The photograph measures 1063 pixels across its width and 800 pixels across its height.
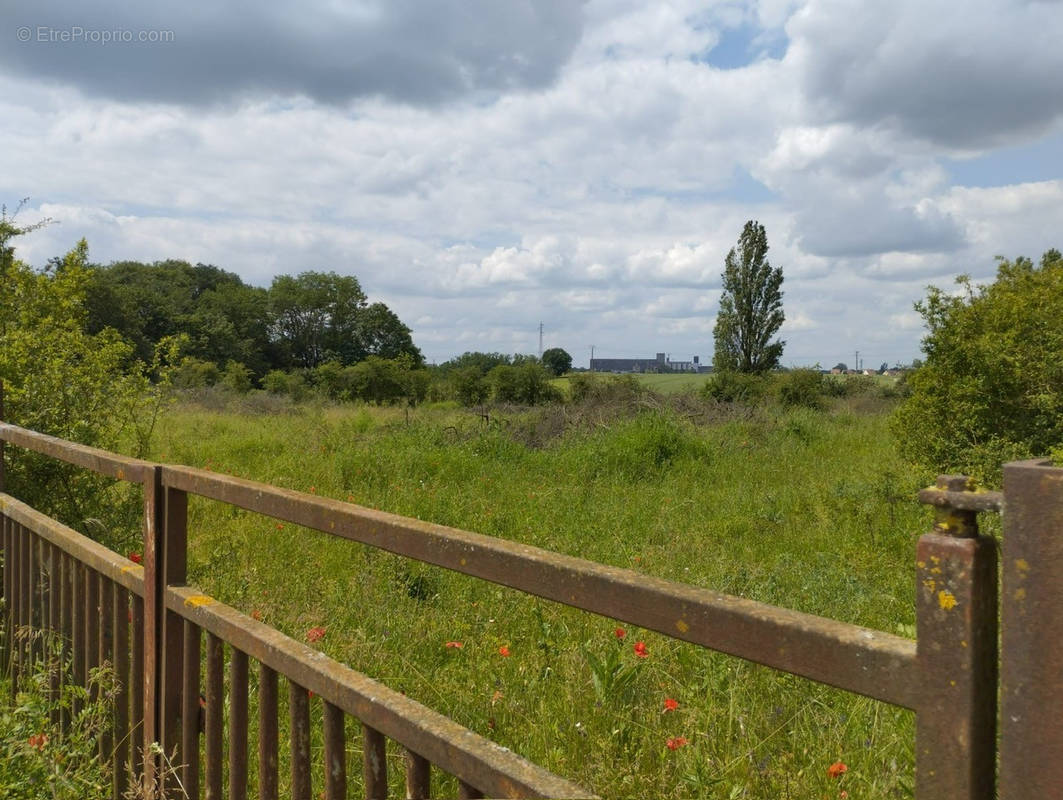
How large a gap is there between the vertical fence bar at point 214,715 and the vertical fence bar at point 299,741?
353 millimetres

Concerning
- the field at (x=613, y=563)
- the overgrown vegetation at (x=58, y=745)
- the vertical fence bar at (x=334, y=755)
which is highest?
the vertical fence bar at (x=334, y=755)

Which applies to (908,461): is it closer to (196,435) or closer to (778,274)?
(196,435)

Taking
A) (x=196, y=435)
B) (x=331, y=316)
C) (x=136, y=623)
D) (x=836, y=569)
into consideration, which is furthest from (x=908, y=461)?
(x=331, y=316)

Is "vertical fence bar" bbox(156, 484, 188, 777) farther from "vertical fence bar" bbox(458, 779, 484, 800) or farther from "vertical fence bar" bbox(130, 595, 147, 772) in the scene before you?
"vertical fence bar" bbox(458, 779, 484, 800)

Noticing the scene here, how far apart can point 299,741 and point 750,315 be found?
40.2m

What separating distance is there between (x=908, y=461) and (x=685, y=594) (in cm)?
952

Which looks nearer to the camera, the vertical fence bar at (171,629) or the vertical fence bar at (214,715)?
the vertical fence bar at (214,715)

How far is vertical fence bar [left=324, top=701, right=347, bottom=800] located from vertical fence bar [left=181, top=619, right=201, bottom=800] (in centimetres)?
68

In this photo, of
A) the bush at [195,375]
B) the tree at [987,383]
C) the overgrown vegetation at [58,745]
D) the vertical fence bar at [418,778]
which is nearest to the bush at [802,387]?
the tree at [987,383]

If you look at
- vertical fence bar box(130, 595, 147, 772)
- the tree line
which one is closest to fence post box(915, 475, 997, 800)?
vertical fence bar box(130, 595, 147, 772)

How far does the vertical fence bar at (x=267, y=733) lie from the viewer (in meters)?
1.75

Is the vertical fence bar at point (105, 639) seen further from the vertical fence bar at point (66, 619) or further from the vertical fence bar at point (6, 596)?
the vertical fence bar at point (6, 596)

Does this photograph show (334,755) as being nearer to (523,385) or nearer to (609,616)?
(609,616)

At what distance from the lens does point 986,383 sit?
27.6 feet
